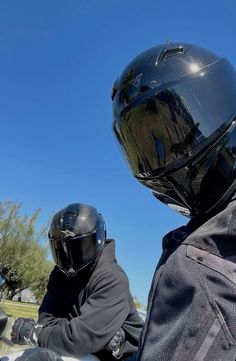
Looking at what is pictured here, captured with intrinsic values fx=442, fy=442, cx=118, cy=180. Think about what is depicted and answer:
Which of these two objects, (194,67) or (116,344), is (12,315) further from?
(194,67)

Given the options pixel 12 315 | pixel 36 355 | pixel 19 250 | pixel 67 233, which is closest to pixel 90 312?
pixel 67 233

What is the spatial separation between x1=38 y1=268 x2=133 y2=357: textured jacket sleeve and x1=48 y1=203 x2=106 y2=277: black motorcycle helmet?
21 centimetres

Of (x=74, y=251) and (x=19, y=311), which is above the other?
(x=74, y=251)

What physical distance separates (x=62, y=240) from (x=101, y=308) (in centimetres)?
68

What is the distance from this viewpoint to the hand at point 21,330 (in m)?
3.02

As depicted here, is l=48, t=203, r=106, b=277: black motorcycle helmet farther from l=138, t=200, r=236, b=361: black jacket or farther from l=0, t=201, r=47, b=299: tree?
l=0, t=201, r=47, b=299: tree

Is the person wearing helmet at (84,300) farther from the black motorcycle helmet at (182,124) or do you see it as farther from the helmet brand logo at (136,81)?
the helmet brand logo at (136,81)

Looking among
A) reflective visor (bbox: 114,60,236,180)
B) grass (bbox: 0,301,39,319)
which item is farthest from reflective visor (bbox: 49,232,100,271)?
grass (bbox: 0,301,39,319)

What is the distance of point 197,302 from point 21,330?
7.23ft

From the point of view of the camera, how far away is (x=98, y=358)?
3070 mm

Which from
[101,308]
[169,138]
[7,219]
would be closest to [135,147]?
[169,138]

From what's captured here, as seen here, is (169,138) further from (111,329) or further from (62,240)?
(62,240)

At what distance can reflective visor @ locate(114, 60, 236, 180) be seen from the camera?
1543 mm

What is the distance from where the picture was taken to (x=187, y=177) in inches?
61.4
